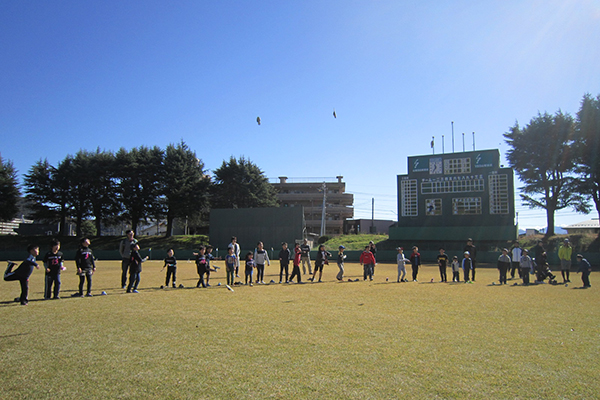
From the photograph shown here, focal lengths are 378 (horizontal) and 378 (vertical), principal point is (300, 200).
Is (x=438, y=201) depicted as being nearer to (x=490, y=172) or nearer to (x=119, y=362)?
(x=490, y=172)

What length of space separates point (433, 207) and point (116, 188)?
42388mm

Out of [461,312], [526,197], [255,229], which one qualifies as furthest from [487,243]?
[461,312]

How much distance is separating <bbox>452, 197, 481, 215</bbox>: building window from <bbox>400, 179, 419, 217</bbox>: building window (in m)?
3.84

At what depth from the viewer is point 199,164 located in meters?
58.3

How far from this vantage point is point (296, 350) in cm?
564

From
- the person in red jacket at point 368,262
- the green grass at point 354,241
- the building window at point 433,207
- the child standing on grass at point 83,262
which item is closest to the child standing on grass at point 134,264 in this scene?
the child standing on grass at point 83,262

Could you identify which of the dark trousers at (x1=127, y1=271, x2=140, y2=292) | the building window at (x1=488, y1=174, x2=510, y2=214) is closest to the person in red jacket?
the dark trousers at (x1=127, y1=271, x2=140, y2=292)

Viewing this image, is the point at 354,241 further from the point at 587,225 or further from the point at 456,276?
the point at 587,225

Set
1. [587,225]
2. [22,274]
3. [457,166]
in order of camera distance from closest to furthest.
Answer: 1. [22,274]
2. [457,166]
3. [587,225]

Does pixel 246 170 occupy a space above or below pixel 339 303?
above

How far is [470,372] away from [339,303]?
5.48 meters

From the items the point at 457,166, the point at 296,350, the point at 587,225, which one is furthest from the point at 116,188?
the point at 587,225

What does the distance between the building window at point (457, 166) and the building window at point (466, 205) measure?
2749mm

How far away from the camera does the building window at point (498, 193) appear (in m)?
37.0
